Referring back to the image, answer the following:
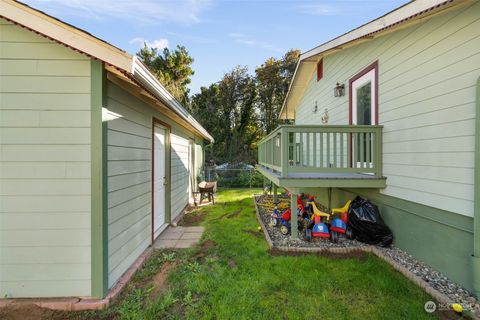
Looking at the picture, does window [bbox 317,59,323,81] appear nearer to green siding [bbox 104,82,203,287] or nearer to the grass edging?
the grass edging

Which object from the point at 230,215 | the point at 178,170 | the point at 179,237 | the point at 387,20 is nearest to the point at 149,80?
the point at 179,237

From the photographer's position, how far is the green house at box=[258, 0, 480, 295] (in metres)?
2.76

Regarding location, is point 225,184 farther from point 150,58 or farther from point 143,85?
point 150,58

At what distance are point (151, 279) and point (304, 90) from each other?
886 centimetres

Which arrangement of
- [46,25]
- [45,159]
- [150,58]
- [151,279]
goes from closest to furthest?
[46,25] < [45,159] < [151,279] < [150,58]

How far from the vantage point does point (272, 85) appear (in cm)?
2338

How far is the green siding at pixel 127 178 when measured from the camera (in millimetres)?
2941

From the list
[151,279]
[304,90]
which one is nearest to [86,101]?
[151,279]

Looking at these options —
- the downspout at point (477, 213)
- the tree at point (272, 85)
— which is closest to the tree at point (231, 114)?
the tree at point (272, 85)

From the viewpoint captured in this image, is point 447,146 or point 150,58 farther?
point 150,58

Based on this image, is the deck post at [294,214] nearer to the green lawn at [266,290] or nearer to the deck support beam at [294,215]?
the deck support beam at [294,215]

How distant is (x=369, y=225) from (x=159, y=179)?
424 centimetres

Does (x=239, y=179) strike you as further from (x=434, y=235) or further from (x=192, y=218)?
(x=434, y=235)

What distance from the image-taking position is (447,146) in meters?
3.02
